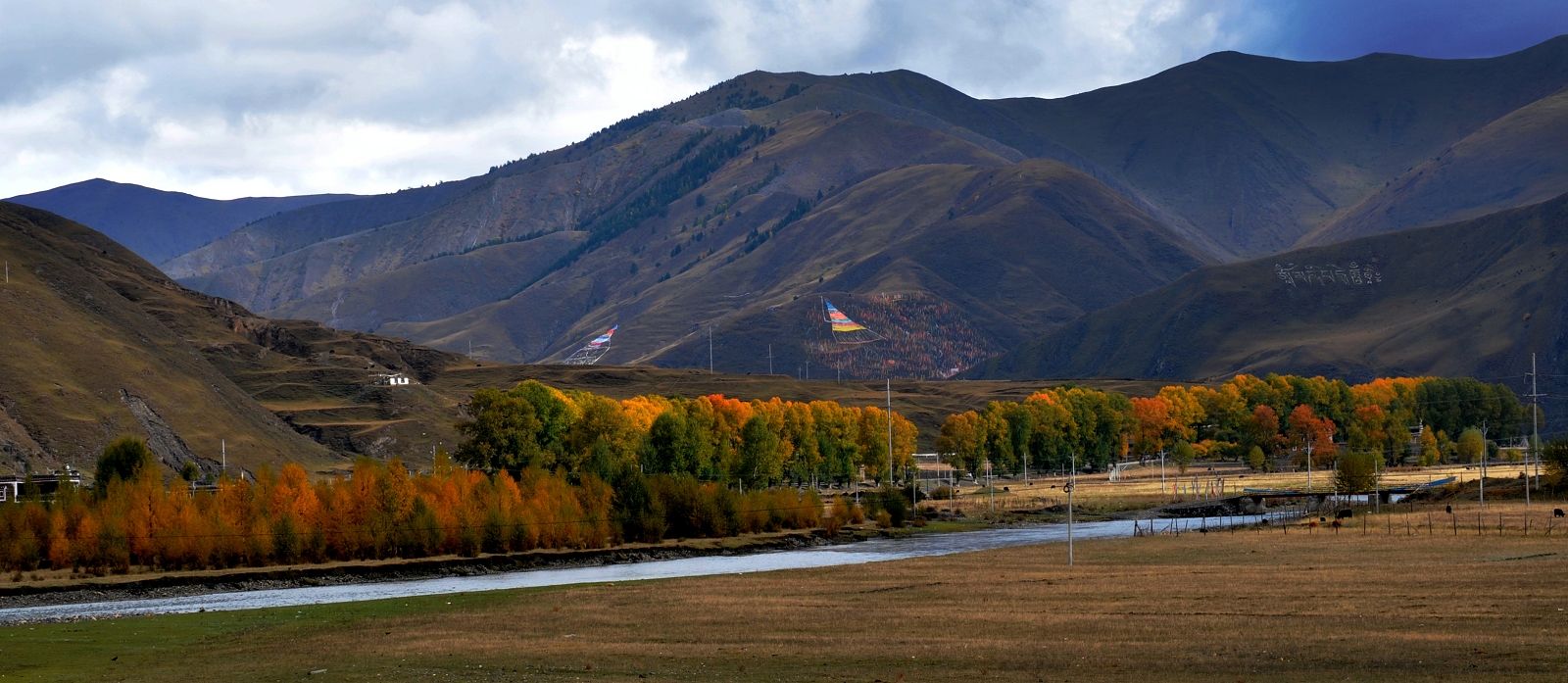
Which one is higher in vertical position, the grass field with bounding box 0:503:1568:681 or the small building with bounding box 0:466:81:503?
the small building with bounding box 0:466:81:503

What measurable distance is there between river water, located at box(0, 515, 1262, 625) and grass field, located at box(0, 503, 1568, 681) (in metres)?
11.1

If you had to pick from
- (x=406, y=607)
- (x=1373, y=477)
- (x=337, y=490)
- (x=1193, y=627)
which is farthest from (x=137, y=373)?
(x=1193, y=627)

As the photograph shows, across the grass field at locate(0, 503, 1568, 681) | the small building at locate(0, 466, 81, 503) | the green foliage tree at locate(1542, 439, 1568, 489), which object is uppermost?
the small building at locate(0, 466, 81, 503)

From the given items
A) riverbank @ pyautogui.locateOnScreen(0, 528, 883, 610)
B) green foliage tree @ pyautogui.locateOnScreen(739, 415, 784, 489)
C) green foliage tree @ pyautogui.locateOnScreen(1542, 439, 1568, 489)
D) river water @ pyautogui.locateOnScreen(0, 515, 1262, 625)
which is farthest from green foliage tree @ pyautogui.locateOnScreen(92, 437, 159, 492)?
green foliage tree @ pyautogui.locateOnScreen(1542, 439, 1568, 489)

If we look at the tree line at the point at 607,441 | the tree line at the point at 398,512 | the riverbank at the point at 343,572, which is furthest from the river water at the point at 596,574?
the tree line at the point at 607,441

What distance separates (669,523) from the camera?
144 meters

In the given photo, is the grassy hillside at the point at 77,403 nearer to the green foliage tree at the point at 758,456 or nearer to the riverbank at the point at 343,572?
the riverbank at the point at 343,572

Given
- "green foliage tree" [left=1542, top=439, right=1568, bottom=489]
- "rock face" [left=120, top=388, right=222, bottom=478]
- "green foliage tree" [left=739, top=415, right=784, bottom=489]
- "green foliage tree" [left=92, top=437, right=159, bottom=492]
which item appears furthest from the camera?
"green foliage tree" [left=739, top=415, right=784, bottom=489]

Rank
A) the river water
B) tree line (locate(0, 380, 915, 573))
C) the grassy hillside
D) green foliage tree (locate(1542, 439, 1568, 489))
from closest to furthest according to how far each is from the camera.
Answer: the river water, tree line (locate(0, 380, 915, 573)), green foliage tree (locate(1542, 439, 1568, 489)), the grassy hillside

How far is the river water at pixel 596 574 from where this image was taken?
96000 mm

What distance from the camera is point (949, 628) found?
63.9m

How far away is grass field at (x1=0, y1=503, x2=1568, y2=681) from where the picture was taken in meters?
51.5

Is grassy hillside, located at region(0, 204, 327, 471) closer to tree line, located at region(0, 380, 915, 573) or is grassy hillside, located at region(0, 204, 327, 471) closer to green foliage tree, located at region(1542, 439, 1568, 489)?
tree line, located at region(0, 380, 915, 573)

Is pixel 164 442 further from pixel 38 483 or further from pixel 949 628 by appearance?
pixel 949 628
